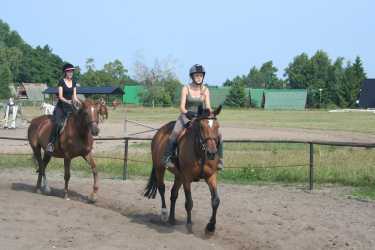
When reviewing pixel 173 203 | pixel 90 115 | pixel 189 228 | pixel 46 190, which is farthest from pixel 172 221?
pixel 46 190

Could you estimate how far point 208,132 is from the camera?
8.20m

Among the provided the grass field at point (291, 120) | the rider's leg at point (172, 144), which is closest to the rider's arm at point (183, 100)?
the rider's leg at point (172, 144)

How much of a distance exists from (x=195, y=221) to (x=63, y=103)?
4743mm

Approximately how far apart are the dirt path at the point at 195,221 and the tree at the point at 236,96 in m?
87.0

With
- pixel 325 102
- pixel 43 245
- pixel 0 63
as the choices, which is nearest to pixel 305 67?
pixel 325 102

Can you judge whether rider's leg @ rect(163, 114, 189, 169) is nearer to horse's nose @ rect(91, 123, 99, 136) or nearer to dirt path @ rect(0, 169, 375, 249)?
dirt path @ rect(0, 169, 375, 249)

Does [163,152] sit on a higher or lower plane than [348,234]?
higher

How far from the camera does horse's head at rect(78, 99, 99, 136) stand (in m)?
Answer: 11.2

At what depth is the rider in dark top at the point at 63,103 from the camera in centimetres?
1241

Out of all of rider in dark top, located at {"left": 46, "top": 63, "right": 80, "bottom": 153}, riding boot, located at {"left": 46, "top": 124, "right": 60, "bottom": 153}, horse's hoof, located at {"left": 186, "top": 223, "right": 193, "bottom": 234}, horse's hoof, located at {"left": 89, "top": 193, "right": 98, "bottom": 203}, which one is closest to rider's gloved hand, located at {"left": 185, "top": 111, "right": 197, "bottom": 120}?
horse's hoof, located at {"left": 186, "top": 223, "right": 193, "bottom": 234}

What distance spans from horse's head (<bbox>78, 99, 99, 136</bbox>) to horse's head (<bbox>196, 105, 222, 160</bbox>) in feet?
11.0

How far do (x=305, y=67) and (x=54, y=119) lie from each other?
394 ft

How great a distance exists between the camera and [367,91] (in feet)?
334

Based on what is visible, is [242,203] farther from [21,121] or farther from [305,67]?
[305,67]
